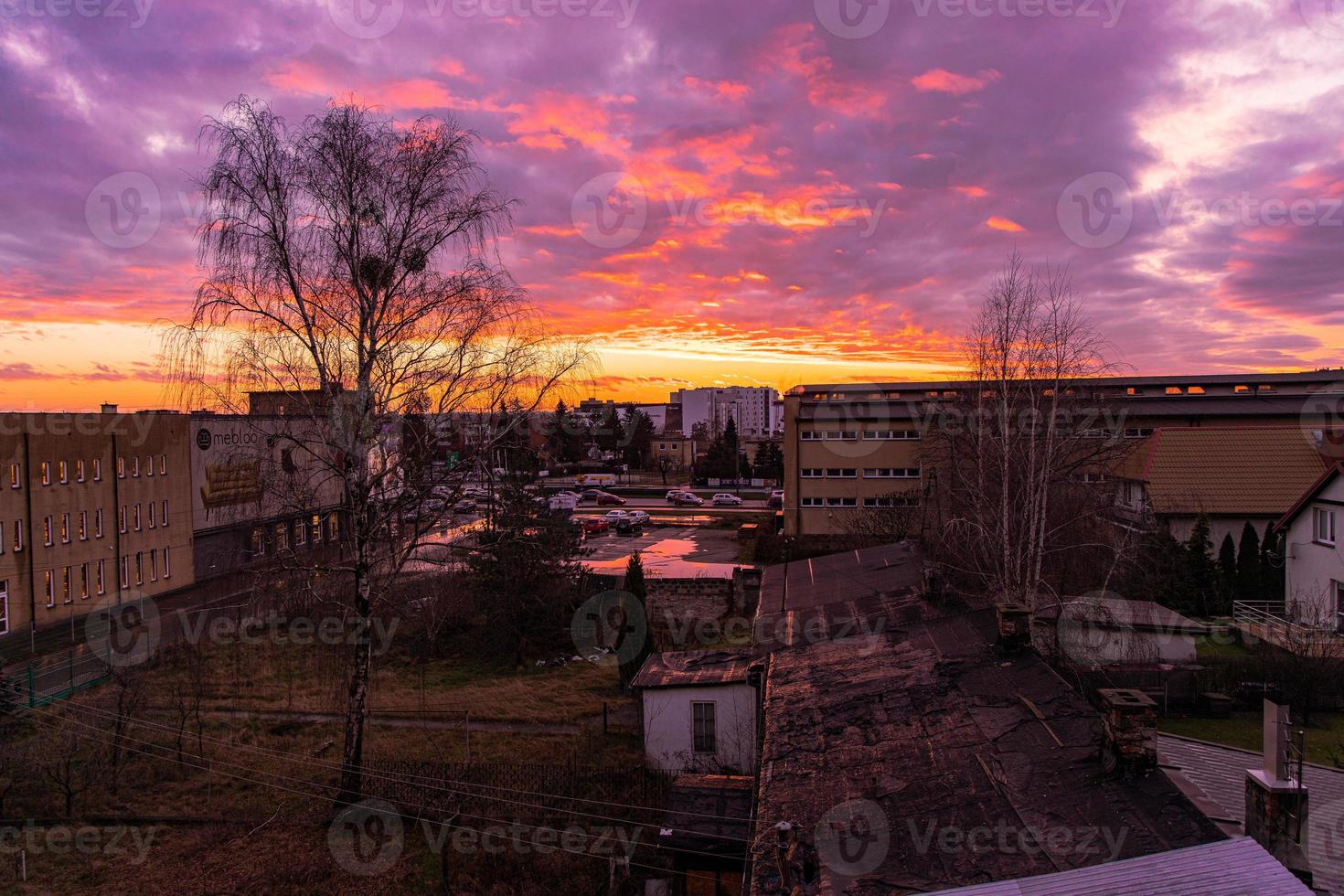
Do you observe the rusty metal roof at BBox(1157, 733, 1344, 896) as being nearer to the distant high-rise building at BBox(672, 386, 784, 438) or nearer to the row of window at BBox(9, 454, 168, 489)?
the row of window at BBox(9, 454, 168, 489)

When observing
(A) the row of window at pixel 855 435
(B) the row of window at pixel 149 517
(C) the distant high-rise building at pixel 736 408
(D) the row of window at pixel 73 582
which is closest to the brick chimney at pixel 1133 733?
(D) the row of window at pixel 73 582

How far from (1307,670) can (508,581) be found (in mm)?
20601

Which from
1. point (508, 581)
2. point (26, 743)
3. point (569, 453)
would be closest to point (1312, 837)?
point (508, 581)

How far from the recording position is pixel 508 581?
2395 centimetres

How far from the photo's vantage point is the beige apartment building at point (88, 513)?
2362 centimetres

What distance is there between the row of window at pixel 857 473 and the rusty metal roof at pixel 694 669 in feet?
78.9

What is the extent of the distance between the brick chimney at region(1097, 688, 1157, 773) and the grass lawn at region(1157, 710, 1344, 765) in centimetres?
867

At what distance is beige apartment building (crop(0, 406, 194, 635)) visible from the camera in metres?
23.6

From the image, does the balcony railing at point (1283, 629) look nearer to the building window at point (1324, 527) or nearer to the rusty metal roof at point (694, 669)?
the building window at point (1324, 527)

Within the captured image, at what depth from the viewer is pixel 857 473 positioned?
39.8m

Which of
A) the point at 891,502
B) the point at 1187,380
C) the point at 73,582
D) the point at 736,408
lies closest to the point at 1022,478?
the point at 891,502

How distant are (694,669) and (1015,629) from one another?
7.03 meters

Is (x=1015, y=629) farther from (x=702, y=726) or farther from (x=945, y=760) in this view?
(x=702, y=726)

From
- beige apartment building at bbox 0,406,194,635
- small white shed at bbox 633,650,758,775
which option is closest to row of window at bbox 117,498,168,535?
beige apartment building at bbox 0,406,194,635
